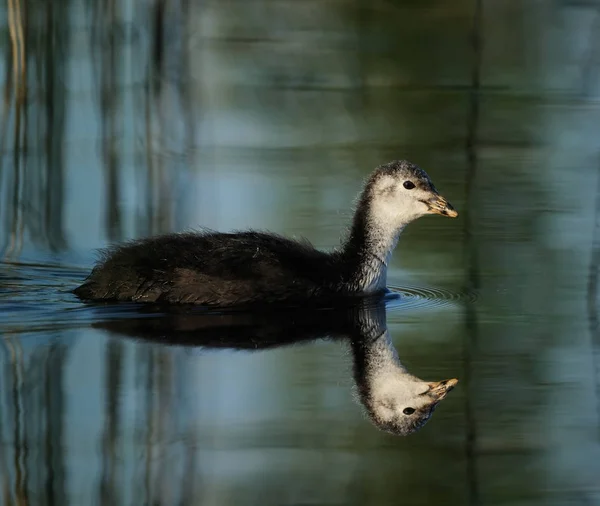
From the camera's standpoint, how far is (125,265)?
316 inches

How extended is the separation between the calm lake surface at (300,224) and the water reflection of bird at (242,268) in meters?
0.26

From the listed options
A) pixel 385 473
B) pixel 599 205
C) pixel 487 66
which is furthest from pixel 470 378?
pixel 487 66

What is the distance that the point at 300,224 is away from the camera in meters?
10.0

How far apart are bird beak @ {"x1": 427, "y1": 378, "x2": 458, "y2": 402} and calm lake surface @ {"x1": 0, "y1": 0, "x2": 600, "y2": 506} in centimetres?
7

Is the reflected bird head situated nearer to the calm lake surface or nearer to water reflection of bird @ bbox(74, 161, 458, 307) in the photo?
the calm lake surface

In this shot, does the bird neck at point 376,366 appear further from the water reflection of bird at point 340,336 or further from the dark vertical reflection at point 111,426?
the dark vertical reflection at point 111,426

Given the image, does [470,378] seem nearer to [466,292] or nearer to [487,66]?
[466,292]

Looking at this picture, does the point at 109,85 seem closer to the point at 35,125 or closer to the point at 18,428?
the point at 35,125

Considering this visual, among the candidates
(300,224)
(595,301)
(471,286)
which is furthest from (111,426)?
(300,224)

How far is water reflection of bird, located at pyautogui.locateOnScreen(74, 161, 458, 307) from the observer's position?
8.01 m

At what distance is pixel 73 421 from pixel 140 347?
1311 millimetres

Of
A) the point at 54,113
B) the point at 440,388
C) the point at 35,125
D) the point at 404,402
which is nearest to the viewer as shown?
the point at 404,402

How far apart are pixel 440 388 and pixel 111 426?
1.63 meters

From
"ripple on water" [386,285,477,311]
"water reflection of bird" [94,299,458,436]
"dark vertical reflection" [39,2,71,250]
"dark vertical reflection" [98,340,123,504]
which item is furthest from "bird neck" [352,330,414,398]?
"dark vertical reflection" [39,2,71,250]
